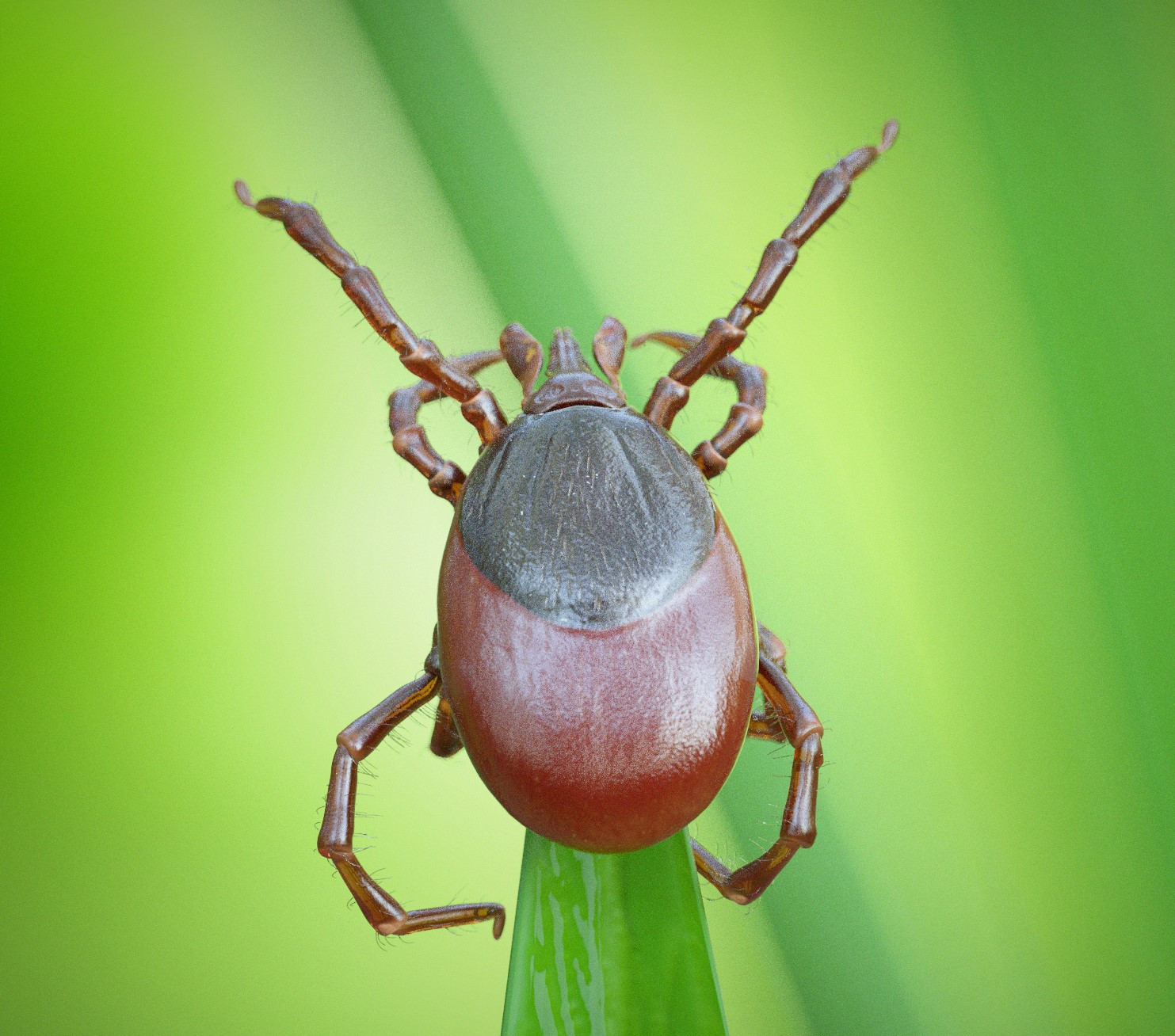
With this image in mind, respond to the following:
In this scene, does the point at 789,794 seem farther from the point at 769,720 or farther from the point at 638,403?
the point at 638,403

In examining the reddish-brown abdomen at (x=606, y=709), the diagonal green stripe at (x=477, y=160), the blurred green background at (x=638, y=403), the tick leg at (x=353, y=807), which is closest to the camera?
the reddish-brown abdomen at (x=606, y=709)

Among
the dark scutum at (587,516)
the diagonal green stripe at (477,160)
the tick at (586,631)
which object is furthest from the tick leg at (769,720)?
the diagonal green stripe at (477,160)

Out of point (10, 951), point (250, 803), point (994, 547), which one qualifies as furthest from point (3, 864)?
point (994, 547)

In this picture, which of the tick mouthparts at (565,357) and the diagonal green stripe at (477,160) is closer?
the tick mouthparts at (565,357)

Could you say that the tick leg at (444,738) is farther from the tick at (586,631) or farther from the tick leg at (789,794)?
the tick leg at (789,794)

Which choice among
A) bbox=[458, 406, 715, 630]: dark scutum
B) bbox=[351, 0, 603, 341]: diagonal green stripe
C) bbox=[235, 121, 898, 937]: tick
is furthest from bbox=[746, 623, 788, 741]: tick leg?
bbox=[351, 0, 603, 341]: diagonal green stripe

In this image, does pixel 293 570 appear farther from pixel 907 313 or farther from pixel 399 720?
pixel 907 313

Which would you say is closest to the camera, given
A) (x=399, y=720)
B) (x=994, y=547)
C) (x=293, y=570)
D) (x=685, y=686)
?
(x=685, y=686)
